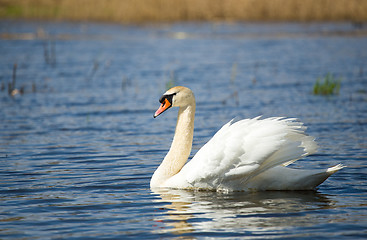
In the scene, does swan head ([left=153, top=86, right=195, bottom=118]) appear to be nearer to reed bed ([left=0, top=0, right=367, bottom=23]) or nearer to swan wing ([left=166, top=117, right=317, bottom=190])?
swan wing ([left=166, top=117, right=317, bottom=190])

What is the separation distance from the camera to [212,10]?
37781mm

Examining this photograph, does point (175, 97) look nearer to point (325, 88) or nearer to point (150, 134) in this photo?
point (150, 134)

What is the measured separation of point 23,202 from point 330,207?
3.64 meters

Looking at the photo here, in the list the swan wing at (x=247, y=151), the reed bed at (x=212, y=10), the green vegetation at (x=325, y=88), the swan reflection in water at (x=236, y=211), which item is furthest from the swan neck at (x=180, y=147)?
the reed bed at (x=212, y=10)

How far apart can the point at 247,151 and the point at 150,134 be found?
176 inches

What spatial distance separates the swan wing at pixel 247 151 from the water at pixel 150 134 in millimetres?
303

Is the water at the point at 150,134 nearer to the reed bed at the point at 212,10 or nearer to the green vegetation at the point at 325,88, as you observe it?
the green vegetation at the point at 325,88

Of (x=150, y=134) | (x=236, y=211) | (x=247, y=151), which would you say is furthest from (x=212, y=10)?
(x=236, y=211)

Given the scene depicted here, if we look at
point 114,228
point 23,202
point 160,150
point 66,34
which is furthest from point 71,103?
point 66,34

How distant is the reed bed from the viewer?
35.5 m

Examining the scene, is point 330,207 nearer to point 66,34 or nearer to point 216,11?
point 66,34

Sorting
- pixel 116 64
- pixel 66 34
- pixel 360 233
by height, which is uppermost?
pixel 66 34

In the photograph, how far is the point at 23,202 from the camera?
7.02 m

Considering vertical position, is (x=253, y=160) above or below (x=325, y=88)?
below
